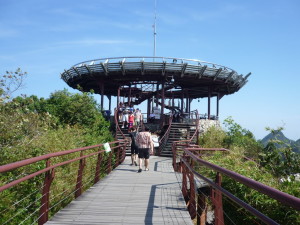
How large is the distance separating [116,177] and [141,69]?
14828mm

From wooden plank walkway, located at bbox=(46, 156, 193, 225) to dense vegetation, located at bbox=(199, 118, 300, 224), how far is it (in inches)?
44.0

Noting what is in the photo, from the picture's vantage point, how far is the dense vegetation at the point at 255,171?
247 inches

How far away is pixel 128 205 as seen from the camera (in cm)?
612

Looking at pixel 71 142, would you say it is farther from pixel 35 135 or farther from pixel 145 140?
pixel 145 140

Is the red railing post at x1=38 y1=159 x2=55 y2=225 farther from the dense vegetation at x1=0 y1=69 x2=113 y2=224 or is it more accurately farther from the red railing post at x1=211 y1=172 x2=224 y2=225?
the red railing post at x1=211 y1=172 x2=224 y2=225

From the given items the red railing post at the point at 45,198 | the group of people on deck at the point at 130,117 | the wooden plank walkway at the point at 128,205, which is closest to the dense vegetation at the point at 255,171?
the wooden plank walkway at the point at 128,205

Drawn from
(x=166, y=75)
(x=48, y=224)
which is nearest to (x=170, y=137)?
(x=166, y=75)

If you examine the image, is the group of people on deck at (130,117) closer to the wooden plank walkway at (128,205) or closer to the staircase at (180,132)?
the staircase at (180,132)

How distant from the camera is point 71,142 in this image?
14.7m

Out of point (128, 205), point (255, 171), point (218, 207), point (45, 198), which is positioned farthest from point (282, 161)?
point (45, 198)

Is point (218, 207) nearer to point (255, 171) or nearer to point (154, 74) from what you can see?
point (255, 171)

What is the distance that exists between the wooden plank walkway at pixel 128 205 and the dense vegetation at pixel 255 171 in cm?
112

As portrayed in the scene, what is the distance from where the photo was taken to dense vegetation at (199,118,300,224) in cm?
627

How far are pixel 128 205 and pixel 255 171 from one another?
400 centimetres
